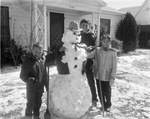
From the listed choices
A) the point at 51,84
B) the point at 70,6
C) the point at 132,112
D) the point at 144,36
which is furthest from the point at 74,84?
the point at 144,36

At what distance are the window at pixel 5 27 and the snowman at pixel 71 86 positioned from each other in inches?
240

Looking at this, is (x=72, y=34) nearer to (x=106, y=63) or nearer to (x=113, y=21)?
(x=106, y=63)

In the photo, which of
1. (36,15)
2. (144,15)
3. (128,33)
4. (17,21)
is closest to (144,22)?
(144,15)

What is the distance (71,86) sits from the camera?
2633mm

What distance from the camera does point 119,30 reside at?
13086 mm

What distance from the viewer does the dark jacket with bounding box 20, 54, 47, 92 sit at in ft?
8.29

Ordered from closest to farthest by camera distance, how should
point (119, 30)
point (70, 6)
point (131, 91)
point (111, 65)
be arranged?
point (111, 65) → point (131, 91) → point (70, 6) → point (119, 30)

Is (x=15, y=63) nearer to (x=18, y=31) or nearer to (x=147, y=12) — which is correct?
(x=18, y=31)

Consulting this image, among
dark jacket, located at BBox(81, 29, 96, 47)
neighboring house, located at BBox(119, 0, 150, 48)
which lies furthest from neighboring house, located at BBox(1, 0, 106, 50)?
neighboring house, located at BBox(119, 0, 150, 48)

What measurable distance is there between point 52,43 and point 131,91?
19.3ft

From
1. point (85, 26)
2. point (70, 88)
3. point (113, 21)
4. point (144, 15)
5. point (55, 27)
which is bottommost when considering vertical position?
point (70, 88)

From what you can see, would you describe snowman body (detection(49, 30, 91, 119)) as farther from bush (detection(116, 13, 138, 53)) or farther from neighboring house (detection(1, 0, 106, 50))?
bush (detection(116, 13, 138, 53))

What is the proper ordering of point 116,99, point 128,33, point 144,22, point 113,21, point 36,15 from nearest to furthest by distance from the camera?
point 116,99 < point 36,15 < point 128,33 < point 113,21 < point 144,22

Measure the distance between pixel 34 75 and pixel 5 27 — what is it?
20.4 ft
